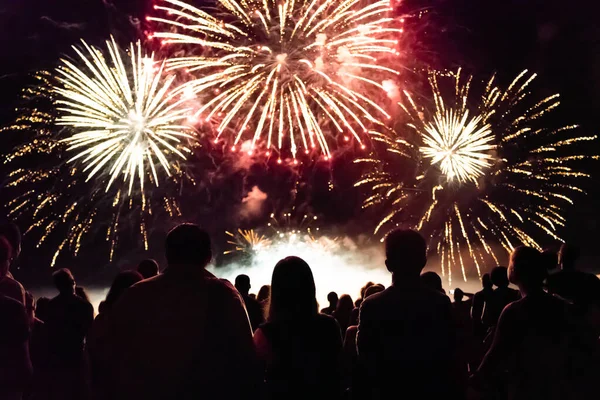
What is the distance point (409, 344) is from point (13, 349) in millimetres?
3317

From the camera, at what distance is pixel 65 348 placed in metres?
5.46

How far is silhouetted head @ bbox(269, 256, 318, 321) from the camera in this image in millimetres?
3523

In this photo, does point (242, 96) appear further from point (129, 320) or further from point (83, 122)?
point (129, 320)

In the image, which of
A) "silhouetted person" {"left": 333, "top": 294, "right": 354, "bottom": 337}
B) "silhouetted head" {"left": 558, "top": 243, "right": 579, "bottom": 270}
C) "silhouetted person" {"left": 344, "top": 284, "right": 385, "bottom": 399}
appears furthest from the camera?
"silhouetted person" {"left": 333, "top": 294, "right": 354, "bottom": 337}

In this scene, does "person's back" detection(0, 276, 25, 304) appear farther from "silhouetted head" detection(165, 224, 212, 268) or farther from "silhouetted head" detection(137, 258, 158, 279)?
"silhouetted head" detection(165, 224, 212, 268)

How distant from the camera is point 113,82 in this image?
14789 millimetres

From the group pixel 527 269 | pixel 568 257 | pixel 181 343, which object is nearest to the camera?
pixel 181 343

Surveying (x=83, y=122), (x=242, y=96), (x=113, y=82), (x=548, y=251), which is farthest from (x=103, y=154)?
(x=548, y=251)

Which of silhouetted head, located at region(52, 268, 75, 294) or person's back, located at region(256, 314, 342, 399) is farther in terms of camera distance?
silhouetted head, located at region(52, 268, 75, 294)

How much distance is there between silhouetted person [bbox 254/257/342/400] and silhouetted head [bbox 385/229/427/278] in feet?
1.98

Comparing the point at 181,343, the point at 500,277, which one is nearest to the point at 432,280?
the point at 500,277

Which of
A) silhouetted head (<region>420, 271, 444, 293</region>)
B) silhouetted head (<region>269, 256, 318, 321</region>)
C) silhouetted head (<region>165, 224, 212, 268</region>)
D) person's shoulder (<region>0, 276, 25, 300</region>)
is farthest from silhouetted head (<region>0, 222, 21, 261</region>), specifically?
silhouetted head (<region>420, 271, 444, 293</region>)

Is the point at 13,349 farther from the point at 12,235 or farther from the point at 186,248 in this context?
the point at 186,248

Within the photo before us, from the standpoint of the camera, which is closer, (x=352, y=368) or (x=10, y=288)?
(x=352, y=368)
